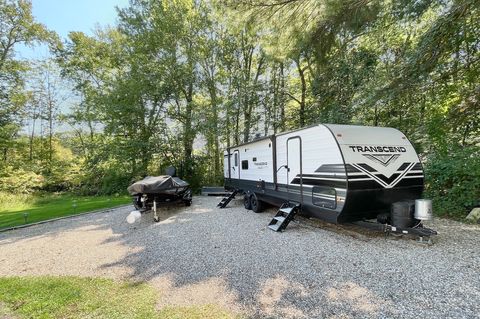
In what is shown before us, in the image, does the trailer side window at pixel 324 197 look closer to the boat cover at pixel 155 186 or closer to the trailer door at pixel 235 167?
the boat cover at pixel 155 186

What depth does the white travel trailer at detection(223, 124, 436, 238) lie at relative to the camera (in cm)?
460

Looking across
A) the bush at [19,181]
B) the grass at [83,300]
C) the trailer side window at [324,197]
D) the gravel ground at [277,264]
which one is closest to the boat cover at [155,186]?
the gravel ground at [277,264]

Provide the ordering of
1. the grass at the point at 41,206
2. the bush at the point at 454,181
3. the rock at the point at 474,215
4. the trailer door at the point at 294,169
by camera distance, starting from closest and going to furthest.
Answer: the rock at the point at 474,215
the trailer door at the point at 294,169
the bush at the point at 454,181
the grass at the point at 41,206

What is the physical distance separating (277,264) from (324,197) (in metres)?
1.72

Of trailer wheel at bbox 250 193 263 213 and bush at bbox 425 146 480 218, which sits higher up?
bush at bbox 425 146 480 218

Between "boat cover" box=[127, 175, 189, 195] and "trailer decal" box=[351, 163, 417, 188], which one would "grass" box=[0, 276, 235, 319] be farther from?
"boat cover" box=[127, 175, 189, 195]

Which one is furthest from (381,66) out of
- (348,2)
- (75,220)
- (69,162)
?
(69,162)

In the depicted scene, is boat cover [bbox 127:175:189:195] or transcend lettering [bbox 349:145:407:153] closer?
transcend lettering [bbox 349:145:407:153]

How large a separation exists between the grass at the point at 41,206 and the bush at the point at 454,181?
36.2 ft

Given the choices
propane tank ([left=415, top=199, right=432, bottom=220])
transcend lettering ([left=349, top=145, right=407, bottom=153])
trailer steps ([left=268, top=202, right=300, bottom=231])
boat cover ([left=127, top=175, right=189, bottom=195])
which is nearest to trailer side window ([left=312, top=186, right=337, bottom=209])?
trailer steps ([left=268, top=202, right=300, bottom=231])

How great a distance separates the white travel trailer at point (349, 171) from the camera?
15.1ft

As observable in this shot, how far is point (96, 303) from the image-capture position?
3119mm

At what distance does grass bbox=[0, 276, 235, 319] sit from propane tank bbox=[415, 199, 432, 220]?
367cm

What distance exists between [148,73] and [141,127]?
9.97 feet
